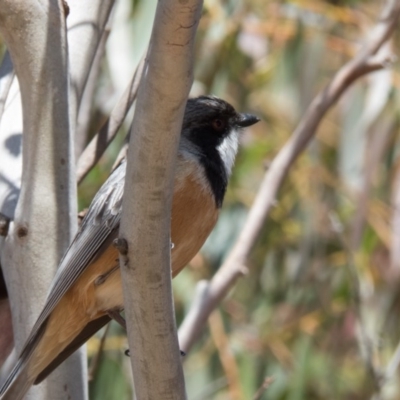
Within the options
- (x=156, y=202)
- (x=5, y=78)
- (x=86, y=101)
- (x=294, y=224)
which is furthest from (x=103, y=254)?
(x=294, y=224)

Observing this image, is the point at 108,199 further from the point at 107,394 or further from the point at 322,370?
the point at 322,370

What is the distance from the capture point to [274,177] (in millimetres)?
3139

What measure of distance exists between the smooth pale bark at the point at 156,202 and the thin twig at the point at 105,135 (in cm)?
90

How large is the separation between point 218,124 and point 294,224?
60.9 inches

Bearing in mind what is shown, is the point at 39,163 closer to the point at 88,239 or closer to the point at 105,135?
the point at 88,239

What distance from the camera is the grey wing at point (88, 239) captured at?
2.13m

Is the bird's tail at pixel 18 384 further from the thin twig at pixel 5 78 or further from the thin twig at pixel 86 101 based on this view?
the thin twig at pixel 86 101

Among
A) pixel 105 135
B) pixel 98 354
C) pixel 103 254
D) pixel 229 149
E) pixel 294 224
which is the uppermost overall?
pixel 105 135

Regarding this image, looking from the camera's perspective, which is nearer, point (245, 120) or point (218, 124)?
point (218, 124)

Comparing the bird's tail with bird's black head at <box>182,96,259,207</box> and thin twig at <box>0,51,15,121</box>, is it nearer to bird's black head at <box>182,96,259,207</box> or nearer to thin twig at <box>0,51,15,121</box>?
thin twig at <box>0,51,15,121</box>

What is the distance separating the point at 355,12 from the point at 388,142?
2.70ft

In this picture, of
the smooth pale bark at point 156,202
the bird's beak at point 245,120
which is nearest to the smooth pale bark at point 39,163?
the smooth pale bark at point 156,202

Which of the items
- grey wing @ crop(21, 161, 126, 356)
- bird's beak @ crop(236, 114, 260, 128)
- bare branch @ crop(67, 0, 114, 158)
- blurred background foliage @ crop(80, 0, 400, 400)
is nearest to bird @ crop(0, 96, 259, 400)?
grey wing @ crop(21, 161, 126, 356)

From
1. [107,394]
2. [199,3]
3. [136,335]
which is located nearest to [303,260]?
[107,394]
